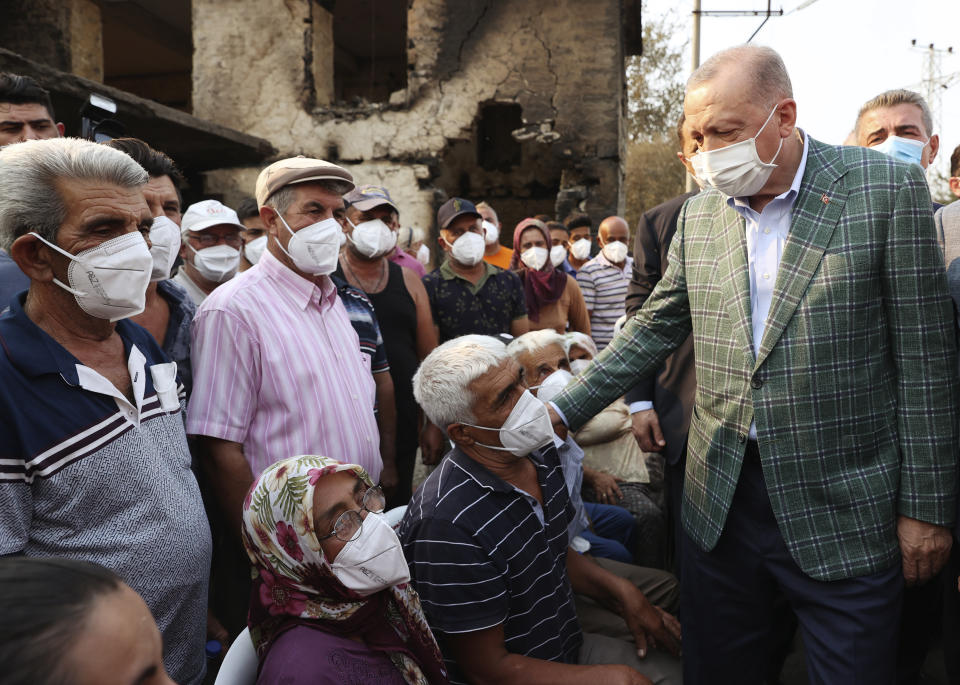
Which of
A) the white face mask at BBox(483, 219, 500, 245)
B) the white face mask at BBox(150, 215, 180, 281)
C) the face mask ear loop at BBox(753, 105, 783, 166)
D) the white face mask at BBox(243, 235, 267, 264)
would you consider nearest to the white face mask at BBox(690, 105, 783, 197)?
the face mask ear loop at BBox(753, 105, 783, 166)

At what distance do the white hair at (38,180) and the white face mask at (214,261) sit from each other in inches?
64.2

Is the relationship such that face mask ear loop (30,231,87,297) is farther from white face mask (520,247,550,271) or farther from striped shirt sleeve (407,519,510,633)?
white face mask (520,247,550,271)

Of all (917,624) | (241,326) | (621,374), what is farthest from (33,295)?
(917,624)

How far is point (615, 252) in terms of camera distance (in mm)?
6070

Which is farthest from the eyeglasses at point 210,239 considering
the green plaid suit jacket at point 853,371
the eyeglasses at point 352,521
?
the green plaid suit jacket at point 853,371

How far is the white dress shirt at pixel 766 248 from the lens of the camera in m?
1.71

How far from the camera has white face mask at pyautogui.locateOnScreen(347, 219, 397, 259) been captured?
12.3ft

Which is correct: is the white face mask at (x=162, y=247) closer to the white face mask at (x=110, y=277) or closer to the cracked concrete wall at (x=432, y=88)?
the white face mask at (x=110, y=277)

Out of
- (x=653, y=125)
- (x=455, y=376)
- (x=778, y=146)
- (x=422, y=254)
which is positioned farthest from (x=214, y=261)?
(x=653, y=125)

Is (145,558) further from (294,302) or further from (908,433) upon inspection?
(908,433)

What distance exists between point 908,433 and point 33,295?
213 centimetres

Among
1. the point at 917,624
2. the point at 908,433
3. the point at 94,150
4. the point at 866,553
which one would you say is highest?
the point at 94,150

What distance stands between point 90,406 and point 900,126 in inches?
123

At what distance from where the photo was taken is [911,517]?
1.61 metres
